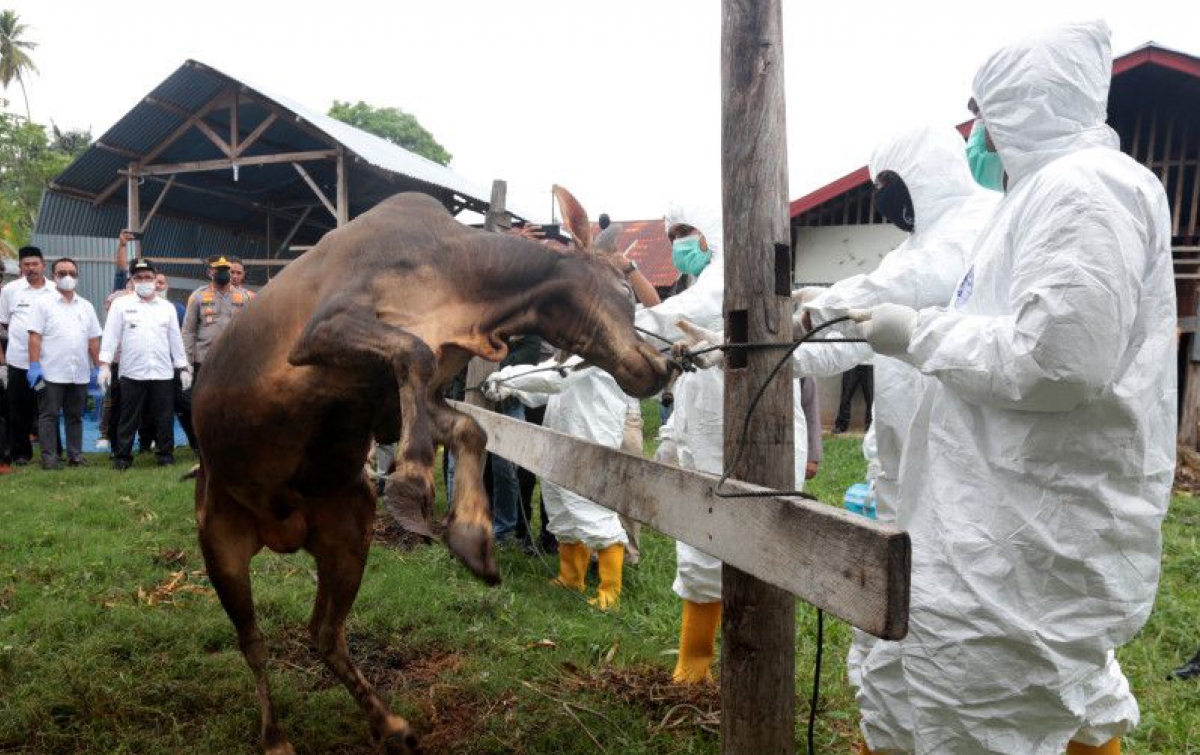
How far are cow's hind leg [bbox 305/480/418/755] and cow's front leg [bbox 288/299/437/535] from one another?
115 centimetres

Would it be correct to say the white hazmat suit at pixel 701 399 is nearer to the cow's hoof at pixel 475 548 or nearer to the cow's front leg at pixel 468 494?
the cow's front leg at pixel 468 494

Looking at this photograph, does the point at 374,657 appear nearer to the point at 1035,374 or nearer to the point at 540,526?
the point at 540,526

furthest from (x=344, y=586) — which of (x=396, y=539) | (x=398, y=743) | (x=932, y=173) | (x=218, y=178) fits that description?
(x=218, y=178)

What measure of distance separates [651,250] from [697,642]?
17.7 m

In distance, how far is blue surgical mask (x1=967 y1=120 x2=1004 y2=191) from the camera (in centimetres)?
259

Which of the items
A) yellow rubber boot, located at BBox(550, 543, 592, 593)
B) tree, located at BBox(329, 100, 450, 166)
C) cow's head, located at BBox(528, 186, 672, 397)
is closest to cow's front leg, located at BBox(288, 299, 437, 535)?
cow's head, located at BBox(528, 186, 672, 397)

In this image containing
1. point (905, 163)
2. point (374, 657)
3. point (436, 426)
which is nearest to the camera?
point (436, 426)

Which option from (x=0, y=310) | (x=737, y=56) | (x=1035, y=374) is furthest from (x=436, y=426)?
(x=0, y=310)

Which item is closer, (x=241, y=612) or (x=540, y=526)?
(x=241, y=612)

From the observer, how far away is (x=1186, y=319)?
9.54 meters

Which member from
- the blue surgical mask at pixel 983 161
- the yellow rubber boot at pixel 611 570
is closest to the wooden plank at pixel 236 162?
the yellow rubber boot at pixel 611 570

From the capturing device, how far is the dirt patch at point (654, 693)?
3438 mm

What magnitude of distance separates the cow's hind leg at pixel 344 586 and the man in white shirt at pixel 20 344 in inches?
293

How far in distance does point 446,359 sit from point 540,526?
4.38 m
